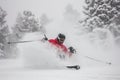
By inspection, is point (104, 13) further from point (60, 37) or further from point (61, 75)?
point (61, 75)

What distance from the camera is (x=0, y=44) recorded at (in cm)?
4178

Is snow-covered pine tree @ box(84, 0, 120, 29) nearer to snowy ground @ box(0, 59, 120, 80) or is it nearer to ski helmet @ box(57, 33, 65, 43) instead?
ski helmet @ box(57, 33, 65, 43)

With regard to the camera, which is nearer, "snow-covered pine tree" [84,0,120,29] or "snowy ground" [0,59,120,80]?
Answer: "snowy ground" [0,59,120,80]

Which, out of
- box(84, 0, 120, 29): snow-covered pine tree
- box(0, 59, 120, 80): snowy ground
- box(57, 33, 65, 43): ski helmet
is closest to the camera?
box(0, 59, 120, 80): snowy ground

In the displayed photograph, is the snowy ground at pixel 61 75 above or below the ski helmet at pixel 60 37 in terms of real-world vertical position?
below

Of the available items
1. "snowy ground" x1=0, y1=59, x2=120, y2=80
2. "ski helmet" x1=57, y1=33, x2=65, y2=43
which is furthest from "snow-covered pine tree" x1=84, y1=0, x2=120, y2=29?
"snowy ground" x1=0, y1=59, x2=120, y2=80

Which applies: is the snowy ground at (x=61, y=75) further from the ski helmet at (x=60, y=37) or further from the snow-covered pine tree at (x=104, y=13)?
the snow-covered pine tree at (x=104, y=13)

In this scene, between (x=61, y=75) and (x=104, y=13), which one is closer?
(x=61, y=75)

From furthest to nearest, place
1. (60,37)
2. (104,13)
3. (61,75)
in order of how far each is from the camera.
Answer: (104,13) < (60,37) < (61,75)

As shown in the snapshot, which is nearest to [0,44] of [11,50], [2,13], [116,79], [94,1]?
[2,13]

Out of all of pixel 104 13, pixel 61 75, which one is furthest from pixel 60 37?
pixel 104 13

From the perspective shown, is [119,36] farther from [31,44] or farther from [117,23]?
[31,44]

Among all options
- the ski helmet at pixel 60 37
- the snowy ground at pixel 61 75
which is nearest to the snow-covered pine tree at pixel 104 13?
the ski helmet at pixel 60 37

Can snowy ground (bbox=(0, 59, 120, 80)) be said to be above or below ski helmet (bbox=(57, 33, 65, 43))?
below
